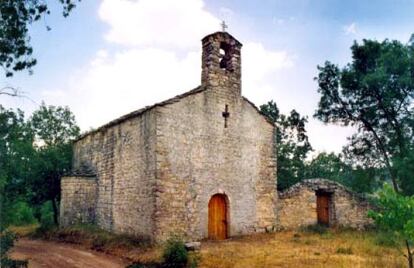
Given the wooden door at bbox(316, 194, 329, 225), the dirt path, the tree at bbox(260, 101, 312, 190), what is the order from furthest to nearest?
1. the tree at bbox(260, 101, 312, 190)
2. the wooden door at bbox(316, 194, 329, 225)
3. the dirt path

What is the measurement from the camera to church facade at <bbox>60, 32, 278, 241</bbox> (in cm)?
1373

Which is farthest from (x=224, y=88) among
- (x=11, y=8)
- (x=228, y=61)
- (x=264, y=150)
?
(x=11, y=8)

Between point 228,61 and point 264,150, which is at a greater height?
point 228,61

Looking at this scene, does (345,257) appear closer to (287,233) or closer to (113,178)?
(287,233)

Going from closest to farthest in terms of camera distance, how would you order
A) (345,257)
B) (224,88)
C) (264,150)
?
(345,257) → (224,88) → (264,150)

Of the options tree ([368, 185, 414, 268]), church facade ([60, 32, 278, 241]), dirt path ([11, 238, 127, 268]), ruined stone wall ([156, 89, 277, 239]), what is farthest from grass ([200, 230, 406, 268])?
dirt path ([11, 238, 127, 268])

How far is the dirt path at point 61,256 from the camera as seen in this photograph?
37.1 ft

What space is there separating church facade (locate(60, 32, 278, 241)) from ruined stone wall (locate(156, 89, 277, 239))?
0.12ft

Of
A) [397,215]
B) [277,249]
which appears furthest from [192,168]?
[397,215]

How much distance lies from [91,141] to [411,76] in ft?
51.4

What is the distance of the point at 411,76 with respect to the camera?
18.3 m

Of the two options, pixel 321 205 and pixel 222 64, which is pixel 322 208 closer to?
pixel 321 205

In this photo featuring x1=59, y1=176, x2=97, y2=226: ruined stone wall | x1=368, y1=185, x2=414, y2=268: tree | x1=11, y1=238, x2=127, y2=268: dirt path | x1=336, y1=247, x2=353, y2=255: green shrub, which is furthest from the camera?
x1=59, y1=176, x2=97, y2=226: ruined stone wall

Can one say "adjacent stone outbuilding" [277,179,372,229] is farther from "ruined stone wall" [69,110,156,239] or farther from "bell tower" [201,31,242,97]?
"ruined stone wall" [69,110,156,239]
